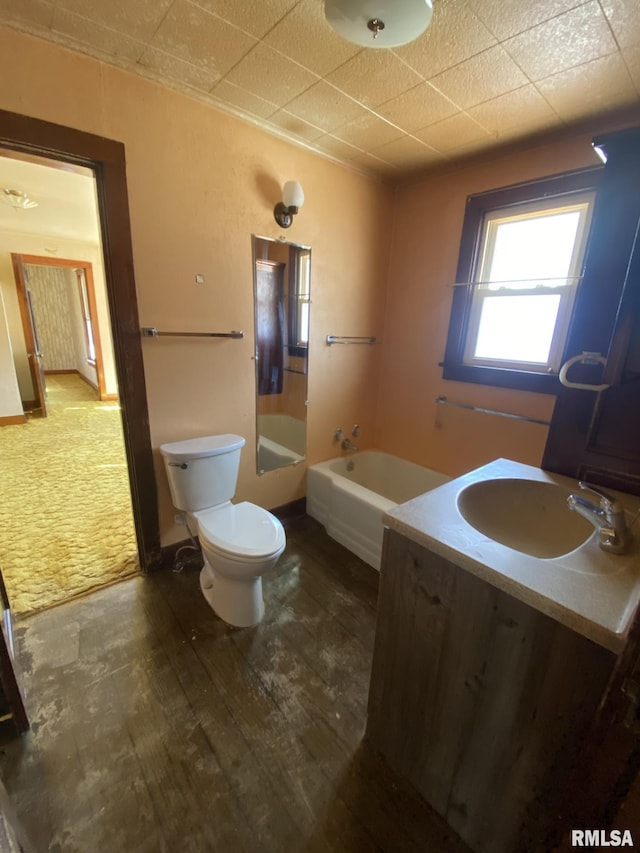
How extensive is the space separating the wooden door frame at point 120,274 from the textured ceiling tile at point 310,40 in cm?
79

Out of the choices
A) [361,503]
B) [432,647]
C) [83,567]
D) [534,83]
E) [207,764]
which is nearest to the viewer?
[432,647]

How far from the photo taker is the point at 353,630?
166 centimetres

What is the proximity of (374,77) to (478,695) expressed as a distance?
220cm

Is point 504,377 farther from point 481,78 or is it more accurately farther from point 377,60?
point 377,60

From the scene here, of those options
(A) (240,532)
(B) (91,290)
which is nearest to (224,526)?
(A) (240,532)

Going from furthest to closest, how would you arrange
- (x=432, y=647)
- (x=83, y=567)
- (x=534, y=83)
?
(x=83, y=567) → (x=534, y=83) → (x=432, y=647)

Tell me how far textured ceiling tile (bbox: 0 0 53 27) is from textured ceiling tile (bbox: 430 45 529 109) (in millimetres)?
1422

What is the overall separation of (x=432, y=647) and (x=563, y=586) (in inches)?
15.5

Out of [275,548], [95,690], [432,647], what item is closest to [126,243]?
[275,548]

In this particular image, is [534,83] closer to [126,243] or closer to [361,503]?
[126,243]

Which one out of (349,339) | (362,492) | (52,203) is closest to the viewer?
(362,492)

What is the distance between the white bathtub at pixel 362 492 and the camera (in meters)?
2.11

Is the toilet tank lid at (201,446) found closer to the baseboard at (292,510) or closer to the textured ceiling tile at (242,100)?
the baseboard at (292,510)

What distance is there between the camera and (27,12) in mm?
1180
